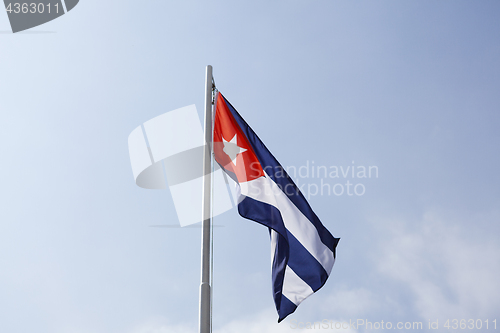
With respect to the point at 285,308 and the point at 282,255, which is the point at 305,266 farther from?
the point at 285,308

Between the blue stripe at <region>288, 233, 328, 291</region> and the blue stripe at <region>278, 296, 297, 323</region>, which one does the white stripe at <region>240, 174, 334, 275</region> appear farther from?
the blue stripe at <region>278, 296, 297, 323</region>

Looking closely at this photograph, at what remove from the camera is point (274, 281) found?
946cm

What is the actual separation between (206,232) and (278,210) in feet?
6.68

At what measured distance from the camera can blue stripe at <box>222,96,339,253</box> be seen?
10.4 meters

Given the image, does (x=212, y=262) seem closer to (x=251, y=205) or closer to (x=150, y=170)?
(x=251, y=205)

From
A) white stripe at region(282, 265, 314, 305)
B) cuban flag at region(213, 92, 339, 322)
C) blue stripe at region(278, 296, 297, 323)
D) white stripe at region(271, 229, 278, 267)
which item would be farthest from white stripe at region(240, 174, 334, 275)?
blue stripe at region(278, 296, 297, 323)

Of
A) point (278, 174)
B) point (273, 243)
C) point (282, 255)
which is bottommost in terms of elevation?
point (282, 255)

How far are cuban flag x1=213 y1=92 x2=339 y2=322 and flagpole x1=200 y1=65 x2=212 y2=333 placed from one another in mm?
725

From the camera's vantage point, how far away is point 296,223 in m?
10.3

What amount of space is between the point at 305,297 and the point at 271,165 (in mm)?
3025

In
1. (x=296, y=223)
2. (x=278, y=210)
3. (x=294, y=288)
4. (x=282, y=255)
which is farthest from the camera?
(x=296, y=223)

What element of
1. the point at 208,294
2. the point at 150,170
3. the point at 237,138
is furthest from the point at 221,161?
the point at 208,294

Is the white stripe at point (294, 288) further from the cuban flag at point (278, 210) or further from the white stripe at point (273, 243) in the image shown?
the white stripe at point (273, 243)

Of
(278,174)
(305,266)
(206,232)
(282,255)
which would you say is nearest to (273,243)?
(282,255)
